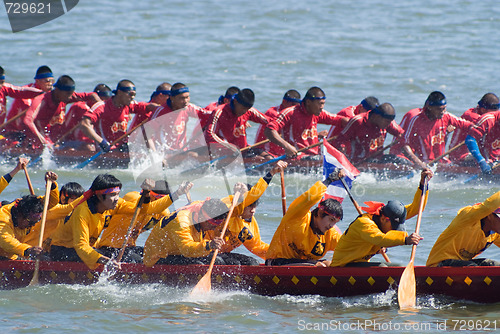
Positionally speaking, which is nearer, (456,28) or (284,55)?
(284,55)

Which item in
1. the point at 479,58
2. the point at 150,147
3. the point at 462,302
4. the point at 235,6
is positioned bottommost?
the point at 462,302

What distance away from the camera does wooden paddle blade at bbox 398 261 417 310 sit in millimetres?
7625

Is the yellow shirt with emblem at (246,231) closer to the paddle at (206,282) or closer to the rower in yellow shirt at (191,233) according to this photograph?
the rower in yellow shirt at (191,233)

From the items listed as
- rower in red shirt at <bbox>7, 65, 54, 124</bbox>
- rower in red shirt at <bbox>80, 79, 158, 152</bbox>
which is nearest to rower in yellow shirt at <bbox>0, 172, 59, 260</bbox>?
rower in red shirt at <bbox>80, 79, 158, 152</bbox>

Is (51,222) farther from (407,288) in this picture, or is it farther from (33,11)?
(33,11)

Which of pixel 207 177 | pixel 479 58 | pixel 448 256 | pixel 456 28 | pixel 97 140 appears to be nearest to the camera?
pixel 448 256

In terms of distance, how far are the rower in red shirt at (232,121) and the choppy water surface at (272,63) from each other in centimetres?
115

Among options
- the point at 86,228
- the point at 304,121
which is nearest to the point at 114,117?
the point at 304,121

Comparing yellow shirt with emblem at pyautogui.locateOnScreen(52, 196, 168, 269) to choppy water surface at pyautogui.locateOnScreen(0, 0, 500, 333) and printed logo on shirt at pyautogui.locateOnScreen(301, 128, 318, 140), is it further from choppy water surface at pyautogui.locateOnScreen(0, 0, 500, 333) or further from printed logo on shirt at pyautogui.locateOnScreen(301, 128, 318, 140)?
printed logo on shirt at pyautogui.locateOnScreen(301, 128, 318, 140)

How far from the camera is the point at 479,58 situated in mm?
23562

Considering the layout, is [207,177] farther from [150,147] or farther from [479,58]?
[479,58]

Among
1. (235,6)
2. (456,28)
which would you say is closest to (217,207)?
(456,28)

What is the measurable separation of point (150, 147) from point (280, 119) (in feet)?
7.77

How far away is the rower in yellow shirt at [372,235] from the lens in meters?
7.43
